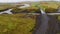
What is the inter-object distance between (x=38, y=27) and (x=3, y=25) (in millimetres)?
260

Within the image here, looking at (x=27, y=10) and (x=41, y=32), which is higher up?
(x=27, y=10)

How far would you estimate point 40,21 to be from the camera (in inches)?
35.2

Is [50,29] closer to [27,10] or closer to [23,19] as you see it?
[23,19]

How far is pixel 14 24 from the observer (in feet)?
2.86

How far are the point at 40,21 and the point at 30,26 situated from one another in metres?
0.09

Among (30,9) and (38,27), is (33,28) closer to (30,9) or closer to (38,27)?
(38,27)

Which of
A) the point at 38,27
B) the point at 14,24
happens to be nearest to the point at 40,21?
the point at 38,27

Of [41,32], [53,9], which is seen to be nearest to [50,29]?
[41,32]

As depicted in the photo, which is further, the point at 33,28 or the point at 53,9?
the point at 53,9

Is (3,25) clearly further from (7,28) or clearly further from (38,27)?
(38,27)

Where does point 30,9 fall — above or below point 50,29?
above

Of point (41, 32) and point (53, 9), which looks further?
point (53, 9)

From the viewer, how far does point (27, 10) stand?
1.08 metres

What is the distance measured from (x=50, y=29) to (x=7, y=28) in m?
0.31
